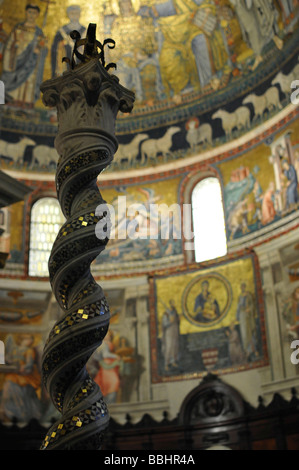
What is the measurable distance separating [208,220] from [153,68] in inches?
197

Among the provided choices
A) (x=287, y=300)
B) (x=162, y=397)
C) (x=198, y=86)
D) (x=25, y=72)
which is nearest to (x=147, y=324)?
(x=162, y=397)

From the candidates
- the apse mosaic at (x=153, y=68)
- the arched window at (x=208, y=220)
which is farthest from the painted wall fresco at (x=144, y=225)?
the apse mosaic at (x=153, y=68)

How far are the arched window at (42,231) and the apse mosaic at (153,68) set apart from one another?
1.10 meters

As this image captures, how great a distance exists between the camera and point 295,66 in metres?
14.9

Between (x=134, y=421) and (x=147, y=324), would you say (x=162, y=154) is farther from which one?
(x=134, y=421)

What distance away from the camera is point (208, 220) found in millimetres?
16328

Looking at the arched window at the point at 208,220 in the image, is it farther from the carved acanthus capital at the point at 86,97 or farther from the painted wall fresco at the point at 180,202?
the carved acanthus capital at the point at 86,97

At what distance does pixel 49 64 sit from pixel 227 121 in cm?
563

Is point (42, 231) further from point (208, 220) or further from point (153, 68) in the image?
point (153, 68)

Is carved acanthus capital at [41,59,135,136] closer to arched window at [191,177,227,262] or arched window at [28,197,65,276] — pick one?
arched window at [191,177,227,262]

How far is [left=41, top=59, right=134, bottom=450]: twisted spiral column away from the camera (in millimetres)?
4789

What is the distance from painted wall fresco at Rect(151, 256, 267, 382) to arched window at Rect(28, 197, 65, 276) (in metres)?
3.09

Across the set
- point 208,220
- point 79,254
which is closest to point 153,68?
point 208,220

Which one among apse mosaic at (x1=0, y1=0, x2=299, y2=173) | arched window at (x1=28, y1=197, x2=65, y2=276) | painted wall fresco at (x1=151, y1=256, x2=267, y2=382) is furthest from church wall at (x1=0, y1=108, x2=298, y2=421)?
apse mosaic at (x1=0, y1=0, x2=299, y2=173)
